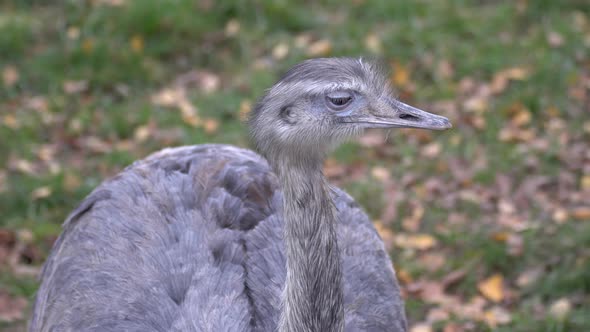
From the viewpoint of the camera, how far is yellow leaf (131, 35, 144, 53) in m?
6.02

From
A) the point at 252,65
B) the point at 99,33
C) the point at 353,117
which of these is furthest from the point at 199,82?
the point at 353,117

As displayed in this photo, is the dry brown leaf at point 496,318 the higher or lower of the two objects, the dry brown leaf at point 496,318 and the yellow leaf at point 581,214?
the lower

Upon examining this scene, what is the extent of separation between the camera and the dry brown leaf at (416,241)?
4578 millimetres

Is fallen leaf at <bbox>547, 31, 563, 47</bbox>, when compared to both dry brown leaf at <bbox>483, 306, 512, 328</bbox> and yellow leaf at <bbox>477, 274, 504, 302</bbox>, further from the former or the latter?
dry brown leaf at <bbox>483, 306, 512, 328</bbox>

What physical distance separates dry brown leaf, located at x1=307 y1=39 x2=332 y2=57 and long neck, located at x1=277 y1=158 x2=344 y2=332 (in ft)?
11.7

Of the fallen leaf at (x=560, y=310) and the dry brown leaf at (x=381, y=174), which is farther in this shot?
the dry brown leaf at (x=381, y=174)

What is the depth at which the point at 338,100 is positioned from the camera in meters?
2.55

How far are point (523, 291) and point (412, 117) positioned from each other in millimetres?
1982

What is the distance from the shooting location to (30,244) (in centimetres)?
458

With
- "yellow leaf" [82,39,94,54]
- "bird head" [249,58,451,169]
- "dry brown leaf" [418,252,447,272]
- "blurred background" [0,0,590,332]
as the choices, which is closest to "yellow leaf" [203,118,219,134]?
"blurred background" [0,0,590,332]

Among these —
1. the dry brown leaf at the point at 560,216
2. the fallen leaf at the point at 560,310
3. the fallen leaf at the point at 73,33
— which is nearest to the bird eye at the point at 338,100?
→ the fallen leaf at the point at 560,310

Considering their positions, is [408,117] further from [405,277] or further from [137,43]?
[137,43]

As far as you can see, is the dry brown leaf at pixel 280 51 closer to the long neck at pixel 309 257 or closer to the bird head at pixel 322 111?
the bird head at pixel 322 111

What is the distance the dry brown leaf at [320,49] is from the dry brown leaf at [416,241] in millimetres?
1754
